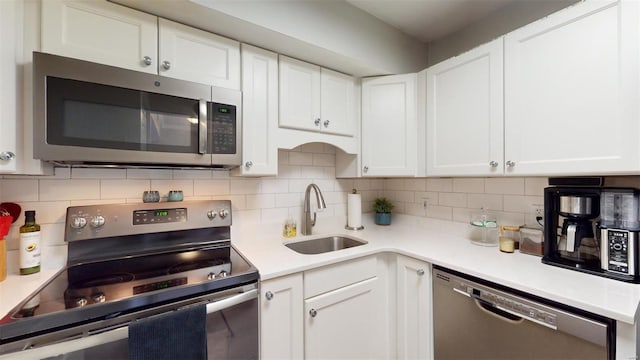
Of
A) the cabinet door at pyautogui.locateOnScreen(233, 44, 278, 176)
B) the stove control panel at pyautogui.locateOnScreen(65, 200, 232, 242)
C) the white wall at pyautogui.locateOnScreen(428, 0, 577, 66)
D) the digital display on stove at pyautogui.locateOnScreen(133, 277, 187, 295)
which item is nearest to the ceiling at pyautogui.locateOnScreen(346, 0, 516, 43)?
the white wall at pyautogui.locateOnScreen(428, 0, 577, 66)

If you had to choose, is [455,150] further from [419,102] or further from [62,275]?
[62,275]

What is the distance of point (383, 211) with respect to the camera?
2244 millimetres

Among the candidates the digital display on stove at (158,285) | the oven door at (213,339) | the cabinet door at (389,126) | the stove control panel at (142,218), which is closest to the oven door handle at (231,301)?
the oven door at (213,339)

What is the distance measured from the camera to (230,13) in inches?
46.8

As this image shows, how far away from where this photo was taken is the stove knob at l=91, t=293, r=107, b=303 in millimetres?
845

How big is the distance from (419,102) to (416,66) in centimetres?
44

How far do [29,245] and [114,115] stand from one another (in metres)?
0.65

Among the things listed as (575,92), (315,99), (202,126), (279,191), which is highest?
(315,99)

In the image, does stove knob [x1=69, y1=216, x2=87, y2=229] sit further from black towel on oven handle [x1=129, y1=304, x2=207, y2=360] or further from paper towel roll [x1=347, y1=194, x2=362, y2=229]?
paper towel roll [x1=347, y1=194, x2=362, y2=229]

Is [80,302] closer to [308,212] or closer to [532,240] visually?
[308,212]

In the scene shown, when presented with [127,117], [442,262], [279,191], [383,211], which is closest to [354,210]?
[383,211]

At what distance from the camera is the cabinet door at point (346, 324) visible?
4.22ft

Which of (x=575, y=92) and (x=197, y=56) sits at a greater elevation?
(x=197, y=56)

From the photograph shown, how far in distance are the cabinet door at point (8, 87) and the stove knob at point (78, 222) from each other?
35cm
